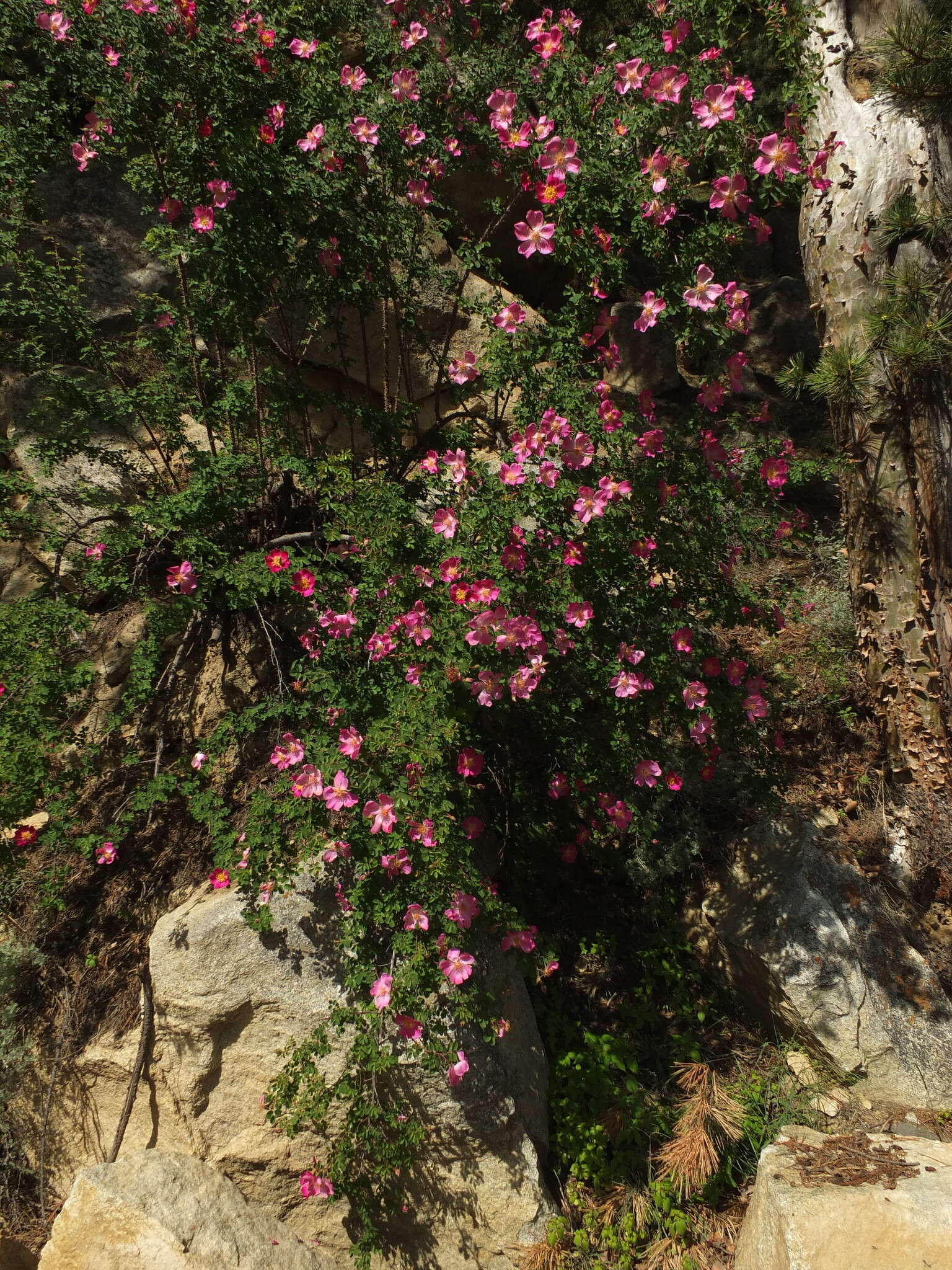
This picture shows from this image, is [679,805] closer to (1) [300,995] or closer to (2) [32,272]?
(1) [300,995]

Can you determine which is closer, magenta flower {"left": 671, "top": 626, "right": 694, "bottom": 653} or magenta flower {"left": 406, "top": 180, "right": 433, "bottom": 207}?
magenta flower {"left": 671, "top": 626, "right": 694, "bottom": 653}

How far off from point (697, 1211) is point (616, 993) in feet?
2.68

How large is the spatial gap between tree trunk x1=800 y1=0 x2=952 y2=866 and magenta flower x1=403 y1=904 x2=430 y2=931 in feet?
7.10

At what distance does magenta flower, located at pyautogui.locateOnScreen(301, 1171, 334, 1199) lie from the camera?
7.86ft

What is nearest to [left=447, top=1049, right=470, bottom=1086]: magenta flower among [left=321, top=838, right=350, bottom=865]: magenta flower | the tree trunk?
[left=321, top=838, right=350, bottom=865]: magenta flower

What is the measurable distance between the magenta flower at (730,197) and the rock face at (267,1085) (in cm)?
280

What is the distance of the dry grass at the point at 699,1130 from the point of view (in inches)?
101

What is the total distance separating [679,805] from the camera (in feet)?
11.3

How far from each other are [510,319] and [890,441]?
→ 167cm

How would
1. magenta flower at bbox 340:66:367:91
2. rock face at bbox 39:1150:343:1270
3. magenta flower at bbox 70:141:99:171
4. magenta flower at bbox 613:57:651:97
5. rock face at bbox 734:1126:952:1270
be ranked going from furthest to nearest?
magenta flower at bbox 70:141:99:171 → magenta flower at bbox 340:66:367:91 → magenta flower at bbox 613:57:651:97 → rock face at bbox 39:1150:343:1270 → rock face at bbox 734:1126:952:1270

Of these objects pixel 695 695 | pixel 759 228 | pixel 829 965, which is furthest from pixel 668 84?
pixel 829 965

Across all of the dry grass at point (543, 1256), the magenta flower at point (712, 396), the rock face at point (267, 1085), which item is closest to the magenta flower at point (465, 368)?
the magenta flower at point (712, 396)

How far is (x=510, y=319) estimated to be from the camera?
2693mm

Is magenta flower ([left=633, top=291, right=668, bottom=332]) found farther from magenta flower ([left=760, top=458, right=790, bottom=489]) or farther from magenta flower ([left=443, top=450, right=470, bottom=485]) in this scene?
magenta flower ([left=443, top=450, right=470, bottom=485])
